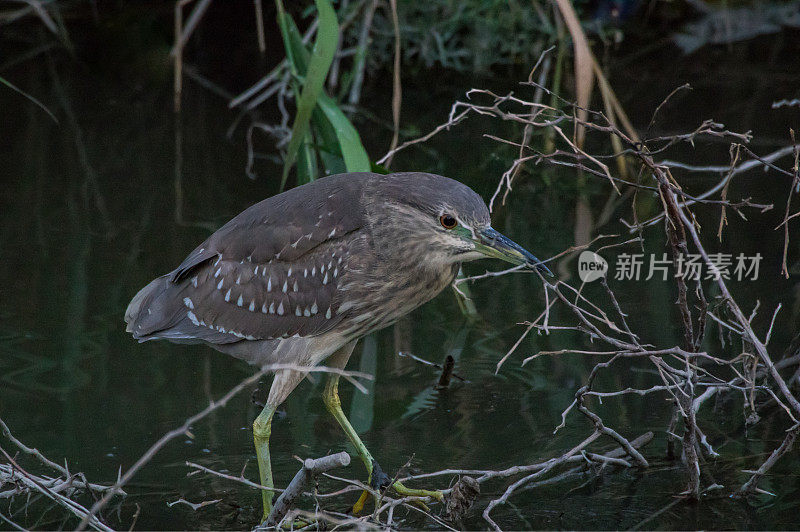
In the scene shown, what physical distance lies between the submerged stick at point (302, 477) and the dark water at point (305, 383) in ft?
1.37

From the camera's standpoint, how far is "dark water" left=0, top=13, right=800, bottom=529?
3.82 m

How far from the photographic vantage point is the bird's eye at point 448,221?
3463 mm

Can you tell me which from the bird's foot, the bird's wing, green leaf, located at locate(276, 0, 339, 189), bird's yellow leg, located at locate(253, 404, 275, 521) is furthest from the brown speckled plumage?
green leaf, located at locate(276, 0, 339, 189)

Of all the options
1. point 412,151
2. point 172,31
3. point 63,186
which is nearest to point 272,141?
point 412,151

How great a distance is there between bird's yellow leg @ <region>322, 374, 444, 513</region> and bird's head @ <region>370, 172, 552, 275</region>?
2.52 ft

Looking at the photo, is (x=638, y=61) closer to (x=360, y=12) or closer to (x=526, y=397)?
(x=360, y=12)

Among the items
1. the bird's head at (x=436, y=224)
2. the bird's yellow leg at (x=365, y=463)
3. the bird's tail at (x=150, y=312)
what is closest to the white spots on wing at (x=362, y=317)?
the bird's head at (x=436, y=224)

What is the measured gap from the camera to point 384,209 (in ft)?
12.0

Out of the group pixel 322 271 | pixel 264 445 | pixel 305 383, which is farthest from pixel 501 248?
pixel 305 383

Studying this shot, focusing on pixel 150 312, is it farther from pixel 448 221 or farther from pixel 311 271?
pixel 448 221

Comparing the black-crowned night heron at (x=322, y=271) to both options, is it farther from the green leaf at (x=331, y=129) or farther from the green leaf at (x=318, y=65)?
the green leaf at (x=331, y=129)

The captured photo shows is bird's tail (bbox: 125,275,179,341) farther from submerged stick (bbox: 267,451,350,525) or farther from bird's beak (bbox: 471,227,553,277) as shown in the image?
bird's beak (bbox: 471,227,553,277)

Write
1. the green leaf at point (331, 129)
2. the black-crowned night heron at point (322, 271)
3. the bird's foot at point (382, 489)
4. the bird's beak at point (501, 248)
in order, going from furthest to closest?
1. the green leaf at point (331, 129)
2. the bird's foot at point (382, 489)
3. the black-crowned night heron at point (322, 271)
4. the bird's beak at point (501, 248)

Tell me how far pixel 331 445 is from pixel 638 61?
636 cm
